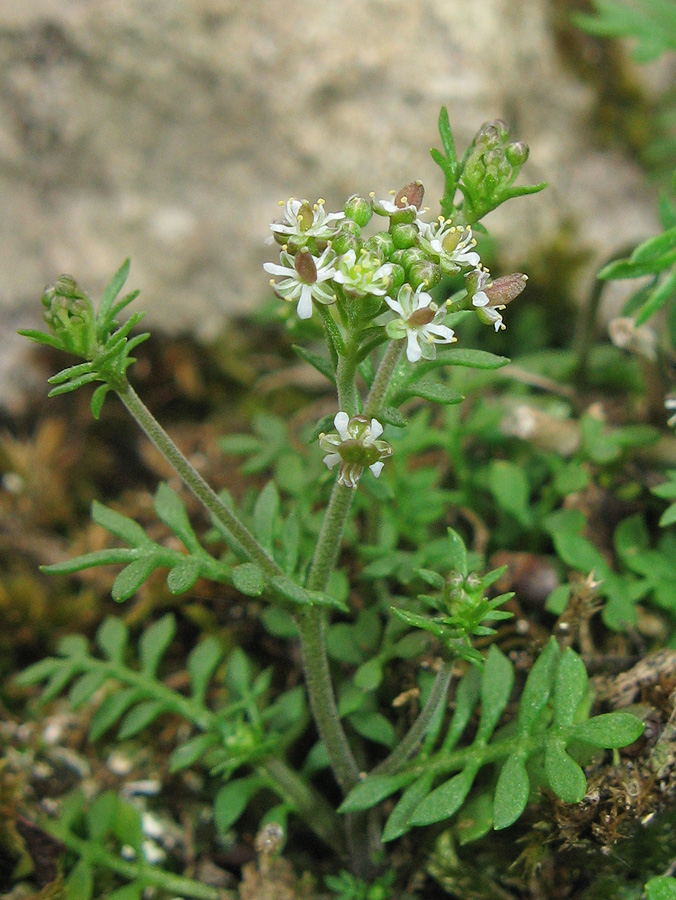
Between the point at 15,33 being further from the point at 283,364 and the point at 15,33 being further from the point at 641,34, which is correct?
the point at 641,34

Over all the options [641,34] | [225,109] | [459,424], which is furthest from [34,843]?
[641,34]

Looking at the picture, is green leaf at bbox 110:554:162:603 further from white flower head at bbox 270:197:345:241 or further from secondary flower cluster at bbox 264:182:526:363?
white flower head at bbox 270:197:345:241

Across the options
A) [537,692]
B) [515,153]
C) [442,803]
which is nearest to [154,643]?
[442,803]

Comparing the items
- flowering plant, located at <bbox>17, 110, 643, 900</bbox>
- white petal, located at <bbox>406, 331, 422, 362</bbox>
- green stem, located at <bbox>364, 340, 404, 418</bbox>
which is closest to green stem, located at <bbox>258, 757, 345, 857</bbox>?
flowering plant, located at <bbox>17, 110, 643, 900</bbox>

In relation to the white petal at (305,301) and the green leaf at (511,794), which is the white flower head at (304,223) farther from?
the green leaf at (511,794)

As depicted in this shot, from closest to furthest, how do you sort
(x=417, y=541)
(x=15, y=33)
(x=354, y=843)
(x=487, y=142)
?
1. (x=487, y=142)
2. (x=354, y=843)
3. (x=417, y=541)
4. (x=15, y=33)

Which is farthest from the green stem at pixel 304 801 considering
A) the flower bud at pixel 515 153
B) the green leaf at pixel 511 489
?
the flower bud at pixel 515 153

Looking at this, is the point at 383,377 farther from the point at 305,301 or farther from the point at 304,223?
the point at 304,223
